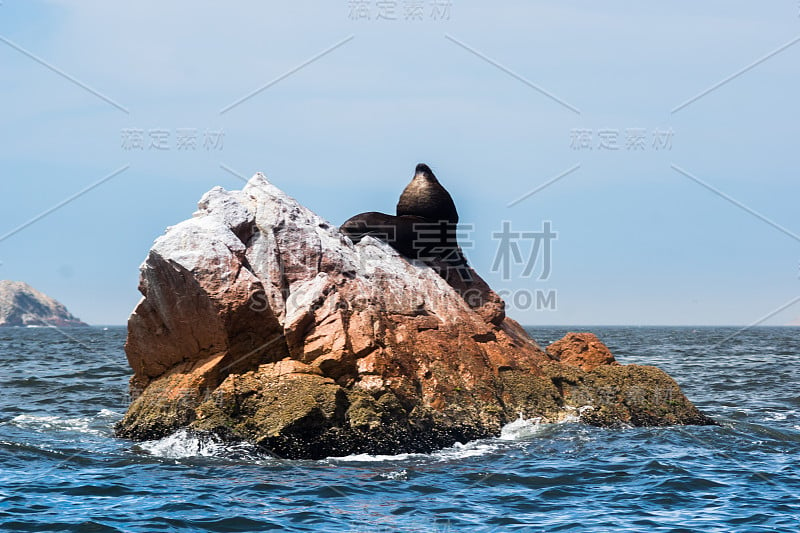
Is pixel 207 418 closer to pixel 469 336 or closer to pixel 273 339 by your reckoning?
pixel 273 339

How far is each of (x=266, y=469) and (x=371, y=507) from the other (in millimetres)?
2175

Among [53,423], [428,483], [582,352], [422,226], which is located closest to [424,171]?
Answer: [422,226]

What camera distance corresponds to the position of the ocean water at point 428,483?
8.80 m

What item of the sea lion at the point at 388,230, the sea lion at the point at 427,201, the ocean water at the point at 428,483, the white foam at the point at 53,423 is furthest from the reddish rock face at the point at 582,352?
the white foam at the point at 53,423

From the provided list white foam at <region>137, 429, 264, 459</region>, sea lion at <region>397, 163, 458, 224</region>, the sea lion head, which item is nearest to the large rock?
white foam at <region>137, 429, 264, 459</region>

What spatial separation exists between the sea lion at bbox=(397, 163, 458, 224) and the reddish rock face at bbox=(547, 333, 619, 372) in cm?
326

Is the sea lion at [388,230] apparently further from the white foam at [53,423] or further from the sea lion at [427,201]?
the white foam at [53,423]

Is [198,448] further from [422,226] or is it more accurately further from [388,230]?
[422,226]

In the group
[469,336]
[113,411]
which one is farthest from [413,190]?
[113,411]

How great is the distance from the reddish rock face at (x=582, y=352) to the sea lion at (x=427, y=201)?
3.26m

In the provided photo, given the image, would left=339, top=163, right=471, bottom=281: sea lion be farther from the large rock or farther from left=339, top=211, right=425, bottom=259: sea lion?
the large rock

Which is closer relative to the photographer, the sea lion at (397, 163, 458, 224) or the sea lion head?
the sea lion at (397, 163, 458, 224)

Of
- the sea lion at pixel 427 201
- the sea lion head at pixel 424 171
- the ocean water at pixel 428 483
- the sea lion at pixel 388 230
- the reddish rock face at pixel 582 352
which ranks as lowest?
the ocean water at pixel 428 483

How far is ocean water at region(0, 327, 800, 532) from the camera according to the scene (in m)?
8.80
